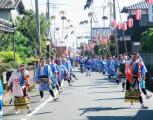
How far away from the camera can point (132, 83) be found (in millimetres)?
18469

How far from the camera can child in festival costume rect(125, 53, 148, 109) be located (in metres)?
18.3

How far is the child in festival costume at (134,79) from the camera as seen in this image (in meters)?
18.3

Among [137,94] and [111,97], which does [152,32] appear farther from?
[137,94]

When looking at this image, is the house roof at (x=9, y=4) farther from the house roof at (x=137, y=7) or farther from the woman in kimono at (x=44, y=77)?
the woman in kimono at (x=44, y=77)

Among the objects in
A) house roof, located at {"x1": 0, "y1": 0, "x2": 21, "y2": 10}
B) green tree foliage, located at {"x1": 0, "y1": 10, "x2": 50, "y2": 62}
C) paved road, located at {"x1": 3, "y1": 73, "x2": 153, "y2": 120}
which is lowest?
paved road, located at {"x1": 3, "y1": 73, "x2": 153, "y2": 120}

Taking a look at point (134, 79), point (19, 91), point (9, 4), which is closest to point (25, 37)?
point (9, 4)

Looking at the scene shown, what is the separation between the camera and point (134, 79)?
18.4 m

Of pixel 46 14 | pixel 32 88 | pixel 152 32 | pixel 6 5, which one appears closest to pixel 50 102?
pixel 32 88

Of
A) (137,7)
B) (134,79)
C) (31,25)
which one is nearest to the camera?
(134,79)

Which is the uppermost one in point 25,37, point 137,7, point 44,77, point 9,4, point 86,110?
point 137,7

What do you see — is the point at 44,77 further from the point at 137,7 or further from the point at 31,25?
the point at 137,7

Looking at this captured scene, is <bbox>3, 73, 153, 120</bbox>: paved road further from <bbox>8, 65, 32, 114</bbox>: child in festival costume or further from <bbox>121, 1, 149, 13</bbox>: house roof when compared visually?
<bbox>121, 1, 149, 13</bbox>: house roof

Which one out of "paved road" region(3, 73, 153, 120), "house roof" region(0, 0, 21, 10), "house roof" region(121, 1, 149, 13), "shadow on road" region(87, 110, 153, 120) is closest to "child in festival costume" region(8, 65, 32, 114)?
"paved road" region(3, 73, 153, 120)

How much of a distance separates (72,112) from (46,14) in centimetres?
3743
